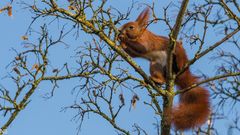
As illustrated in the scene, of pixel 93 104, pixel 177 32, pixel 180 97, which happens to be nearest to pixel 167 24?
pixel 177 32

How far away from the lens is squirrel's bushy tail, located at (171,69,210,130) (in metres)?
4.98

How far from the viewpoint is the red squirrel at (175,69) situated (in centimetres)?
519

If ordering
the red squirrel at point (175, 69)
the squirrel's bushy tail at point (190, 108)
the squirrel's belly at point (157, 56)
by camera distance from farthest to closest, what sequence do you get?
the squirrel's belly at point (157, 56), the red squirrel at point (175, 69), the squirrel's bushy tail at point (190, 108)

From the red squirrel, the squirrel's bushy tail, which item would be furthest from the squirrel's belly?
the squirrel's bushy tail

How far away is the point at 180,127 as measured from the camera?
193 inches

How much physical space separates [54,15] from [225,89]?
1778mm

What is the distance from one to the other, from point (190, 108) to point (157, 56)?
150cm

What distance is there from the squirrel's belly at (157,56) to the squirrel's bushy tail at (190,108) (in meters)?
0.47

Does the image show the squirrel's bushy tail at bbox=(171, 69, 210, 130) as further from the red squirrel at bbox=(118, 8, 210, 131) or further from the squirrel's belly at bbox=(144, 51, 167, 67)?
the squirrel's belly at bbox=(144, 51, 167, 67)

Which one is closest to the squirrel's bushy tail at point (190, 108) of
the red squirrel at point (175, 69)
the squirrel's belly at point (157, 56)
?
the red squirrel at point (175, 69)

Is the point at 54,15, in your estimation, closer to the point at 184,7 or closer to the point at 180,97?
the point at 184,7

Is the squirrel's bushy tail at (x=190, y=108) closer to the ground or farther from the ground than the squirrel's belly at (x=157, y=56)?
closer to the ground

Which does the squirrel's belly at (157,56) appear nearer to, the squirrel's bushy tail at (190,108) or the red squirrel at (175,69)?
the red squirrel at (175,69)

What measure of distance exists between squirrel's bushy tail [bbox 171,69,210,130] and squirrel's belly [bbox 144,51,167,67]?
0.47m
